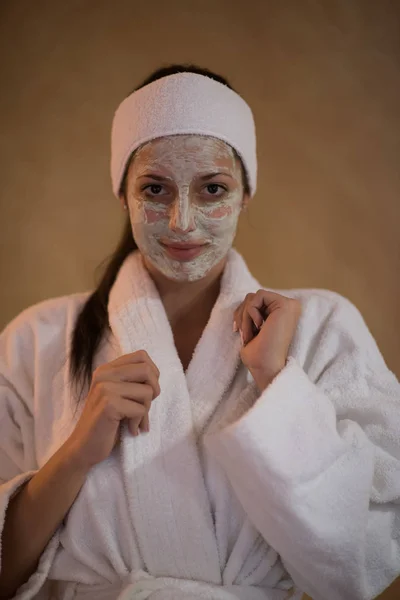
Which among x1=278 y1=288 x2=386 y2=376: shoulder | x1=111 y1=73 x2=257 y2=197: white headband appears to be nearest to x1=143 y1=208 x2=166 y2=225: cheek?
x1=111 y1=73 x2=257 y2=197: white headband

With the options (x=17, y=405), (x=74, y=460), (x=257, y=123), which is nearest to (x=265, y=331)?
(x=74, y=460)

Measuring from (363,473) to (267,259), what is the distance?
0.75 metres

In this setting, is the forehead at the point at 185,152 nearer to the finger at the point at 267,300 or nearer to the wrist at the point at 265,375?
the finger at the point at 267,300

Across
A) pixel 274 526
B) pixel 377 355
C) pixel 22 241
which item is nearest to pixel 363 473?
pixel 274 526

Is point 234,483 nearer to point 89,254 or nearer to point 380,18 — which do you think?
point 89,254

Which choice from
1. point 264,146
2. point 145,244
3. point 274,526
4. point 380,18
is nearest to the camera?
point 274,526

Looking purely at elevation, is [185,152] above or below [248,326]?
above

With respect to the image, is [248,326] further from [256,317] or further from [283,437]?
[283,437]

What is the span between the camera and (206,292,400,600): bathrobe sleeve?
76cm

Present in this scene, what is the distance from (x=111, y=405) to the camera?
2.68 ft

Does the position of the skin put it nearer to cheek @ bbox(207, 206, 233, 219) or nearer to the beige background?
cheek @ bbox(207, 206, 233, 219)

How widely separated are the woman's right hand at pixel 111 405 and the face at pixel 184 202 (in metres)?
0.23

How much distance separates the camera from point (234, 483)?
32.4 inches

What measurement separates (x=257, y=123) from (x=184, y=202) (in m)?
0.60
